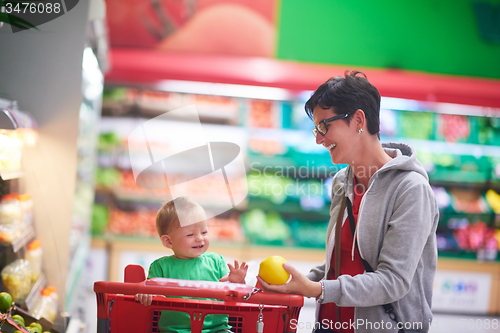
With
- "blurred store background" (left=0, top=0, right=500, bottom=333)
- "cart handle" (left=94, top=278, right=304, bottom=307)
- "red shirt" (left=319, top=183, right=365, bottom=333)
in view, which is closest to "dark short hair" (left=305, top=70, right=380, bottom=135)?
"red shirt" (left=319, top=183, right=365, bottom=333)

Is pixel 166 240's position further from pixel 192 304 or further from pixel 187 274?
pixel 192 304

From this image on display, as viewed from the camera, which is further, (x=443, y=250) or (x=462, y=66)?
(x=462, y=66)

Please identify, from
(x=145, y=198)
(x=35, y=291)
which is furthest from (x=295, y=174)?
(x=35, y=291)

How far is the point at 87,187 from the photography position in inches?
183

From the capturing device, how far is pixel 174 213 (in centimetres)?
177

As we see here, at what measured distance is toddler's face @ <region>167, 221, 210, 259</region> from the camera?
1757 millimetres

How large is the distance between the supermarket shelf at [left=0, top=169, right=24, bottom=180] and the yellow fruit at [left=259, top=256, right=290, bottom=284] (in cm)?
164

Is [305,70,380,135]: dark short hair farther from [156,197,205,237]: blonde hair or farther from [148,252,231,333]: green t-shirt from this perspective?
[148,252,231,333]: green t-shirt

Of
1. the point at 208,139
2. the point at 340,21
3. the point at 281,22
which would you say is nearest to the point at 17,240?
the point at 208,139

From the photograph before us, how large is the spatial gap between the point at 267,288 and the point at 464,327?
414 cm

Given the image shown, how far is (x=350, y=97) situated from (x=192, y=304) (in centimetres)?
92

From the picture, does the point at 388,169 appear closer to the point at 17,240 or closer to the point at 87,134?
the point at 17,240

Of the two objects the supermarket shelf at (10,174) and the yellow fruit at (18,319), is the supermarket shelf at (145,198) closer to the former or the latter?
the supermarket shelf at (10,174)

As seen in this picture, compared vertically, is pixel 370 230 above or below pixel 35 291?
above
